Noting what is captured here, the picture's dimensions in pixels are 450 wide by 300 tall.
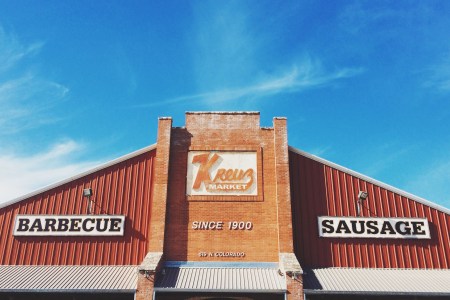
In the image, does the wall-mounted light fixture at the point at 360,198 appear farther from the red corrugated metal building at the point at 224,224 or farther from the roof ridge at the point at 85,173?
the roof ridge at the point at 85,173

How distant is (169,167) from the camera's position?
20.1 m

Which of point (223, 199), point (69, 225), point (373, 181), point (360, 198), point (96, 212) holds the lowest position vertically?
point (69, 225)

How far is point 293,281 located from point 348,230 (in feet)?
14.5

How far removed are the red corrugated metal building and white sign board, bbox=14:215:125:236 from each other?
0.05m

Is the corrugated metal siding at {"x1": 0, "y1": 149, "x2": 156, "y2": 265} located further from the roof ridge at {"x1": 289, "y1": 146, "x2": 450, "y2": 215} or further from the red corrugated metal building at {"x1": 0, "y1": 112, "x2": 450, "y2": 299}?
the roof ridge at {"x1": 289, "y1": 146, "x2": 450, "y2": 215}

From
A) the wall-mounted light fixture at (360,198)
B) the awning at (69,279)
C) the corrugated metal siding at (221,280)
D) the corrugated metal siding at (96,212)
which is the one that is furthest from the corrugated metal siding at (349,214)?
the awning at (69,279)

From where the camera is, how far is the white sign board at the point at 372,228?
19.3 m

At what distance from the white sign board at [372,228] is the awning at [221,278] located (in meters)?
3.38

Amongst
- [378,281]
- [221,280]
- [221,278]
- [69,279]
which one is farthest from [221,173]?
[378,281]

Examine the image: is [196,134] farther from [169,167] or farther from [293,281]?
[293,281]

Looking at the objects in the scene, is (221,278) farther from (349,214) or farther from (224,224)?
A: (349,214)

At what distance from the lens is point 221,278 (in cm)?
1708

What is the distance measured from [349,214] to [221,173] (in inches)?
258

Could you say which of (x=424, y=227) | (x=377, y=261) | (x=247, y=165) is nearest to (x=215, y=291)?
(x=247, y=165)
